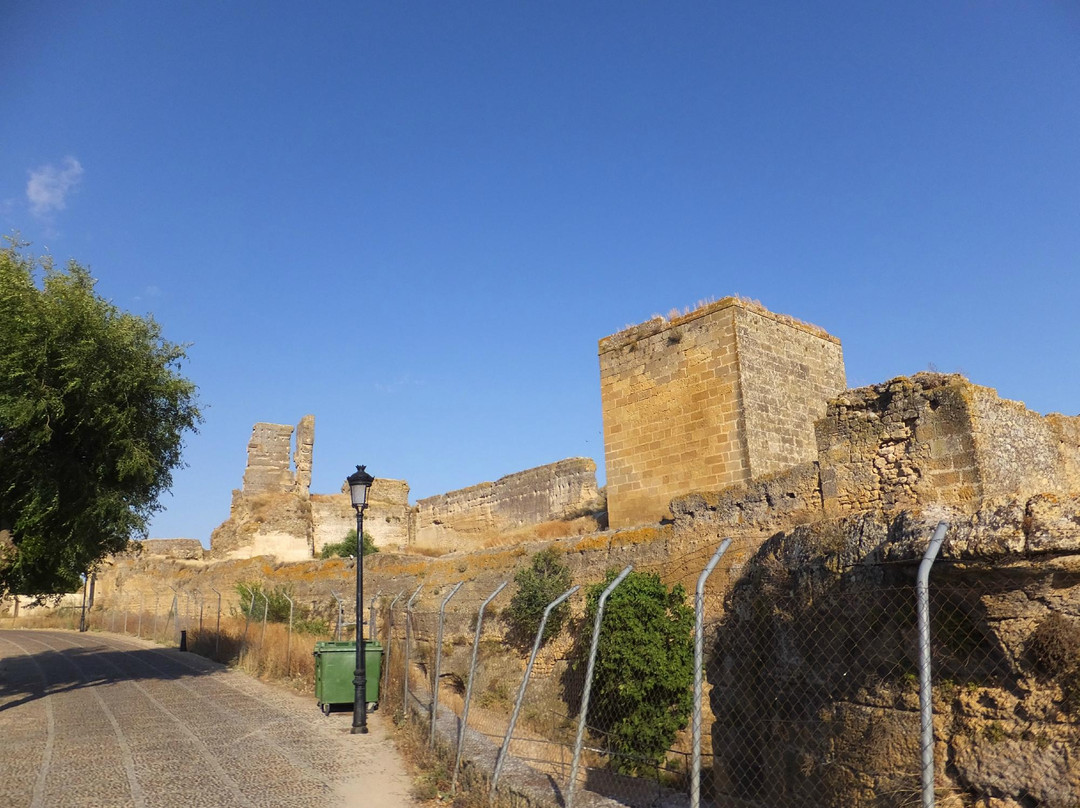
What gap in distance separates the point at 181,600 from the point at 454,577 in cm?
1430

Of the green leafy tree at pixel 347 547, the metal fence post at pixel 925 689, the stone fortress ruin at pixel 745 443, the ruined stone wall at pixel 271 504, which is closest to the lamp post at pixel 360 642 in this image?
the stone fortress ruin at pixel 745 443

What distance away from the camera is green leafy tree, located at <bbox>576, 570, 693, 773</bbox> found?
10.8 m

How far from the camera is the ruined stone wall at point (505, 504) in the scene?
22.9 metres

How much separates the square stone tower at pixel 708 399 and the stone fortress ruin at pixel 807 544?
0.05 meters

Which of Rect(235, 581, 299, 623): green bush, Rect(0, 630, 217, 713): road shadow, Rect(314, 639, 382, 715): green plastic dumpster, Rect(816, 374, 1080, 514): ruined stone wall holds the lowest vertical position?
Rect(0, 630, 217, 713): road shadow

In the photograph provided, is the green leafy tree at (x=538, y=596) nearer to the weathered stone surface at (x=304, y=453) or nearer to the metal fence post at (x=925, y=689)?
the metal fence post at (x=925, y=689)

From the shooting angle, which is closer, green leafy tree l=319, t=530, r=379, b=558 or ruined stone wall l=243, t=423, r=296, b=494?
green leafy tree l=319, t=530, r=379, b=558

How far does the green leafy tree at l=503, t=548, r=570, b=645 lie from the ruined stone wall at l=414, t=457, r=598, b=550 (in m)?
7.07

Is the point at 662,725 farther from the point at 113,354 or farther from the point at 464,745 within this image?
the point at 113,354

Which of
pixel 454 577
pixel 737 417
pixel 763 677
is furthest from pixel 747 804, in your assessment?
A: pixel 454 577

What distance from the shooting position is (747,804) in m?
5.25

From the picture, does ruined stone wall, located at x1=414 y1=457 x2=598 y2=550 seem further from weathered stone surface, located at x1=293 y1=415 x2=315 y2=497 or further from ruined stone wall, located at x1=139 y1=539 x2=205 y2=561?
ruined stone wall, located at x1=139 y1=539 x2=205 y2=561

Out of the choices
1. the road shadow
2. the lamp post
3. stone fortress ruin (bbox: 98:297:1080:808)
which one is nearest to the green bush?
stone fortress ruin (bbox: 98:297:1080:808)

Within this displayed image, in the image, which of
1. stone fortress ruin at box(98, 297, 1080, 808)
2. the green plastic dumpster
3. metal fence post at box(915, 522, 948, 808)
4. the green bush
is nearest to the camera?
metal fence post at box(915, 522, 948, 808)
